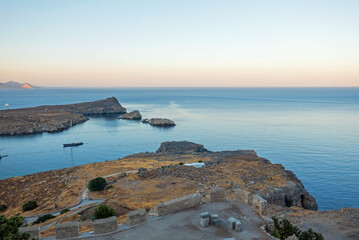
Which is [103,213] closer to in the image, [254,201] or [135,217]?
[135,217]

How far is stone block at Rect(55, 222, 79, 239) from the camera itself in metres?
13.0

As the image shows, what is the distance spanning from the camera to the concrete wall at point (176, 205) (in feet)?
52.6

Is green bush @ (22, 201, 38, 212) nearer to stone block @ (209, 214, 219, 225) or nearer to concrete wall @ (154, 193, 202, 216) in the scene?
concrete wall @ (154, 193, 202, 216)

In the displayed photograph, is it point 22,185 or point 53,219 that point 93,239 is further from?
point 22,185

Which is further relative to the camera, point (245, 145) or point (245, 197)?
point (245, 145)

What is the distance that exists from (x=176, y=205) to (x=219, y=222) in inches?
130

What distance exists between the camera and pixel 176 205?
16.7 metres

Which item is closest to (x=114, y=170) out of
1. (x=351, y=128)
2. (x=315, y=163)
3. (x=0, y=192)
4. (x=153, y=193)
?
(x=153, y=193)

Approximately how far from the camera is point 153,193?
2598 cm

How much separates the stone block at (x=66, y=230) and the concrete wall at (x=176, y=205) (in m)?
5.06

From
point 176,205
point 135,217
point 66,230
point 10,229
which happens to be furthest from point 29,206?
point 176,205

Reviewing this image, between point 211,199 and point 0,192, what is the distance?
37549mm

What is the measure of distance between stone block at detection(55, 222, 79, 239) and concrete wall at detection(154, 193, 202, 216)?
5.06 m

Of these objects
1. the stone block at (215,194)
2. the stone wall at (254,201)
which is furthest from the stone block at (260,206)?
the stone block at (215,194)
